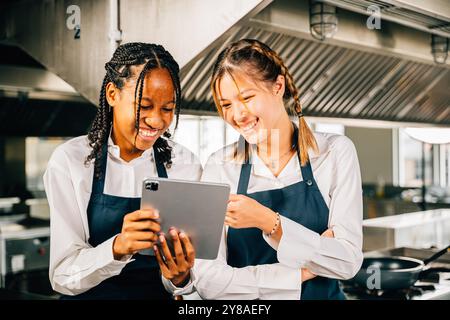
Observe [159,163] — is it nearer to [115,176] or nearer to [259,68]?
[115,176]

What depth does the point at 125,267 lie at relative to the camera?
1.58m

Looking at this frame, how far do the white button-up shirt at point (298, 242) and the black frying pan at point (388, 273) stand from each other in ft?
1.48

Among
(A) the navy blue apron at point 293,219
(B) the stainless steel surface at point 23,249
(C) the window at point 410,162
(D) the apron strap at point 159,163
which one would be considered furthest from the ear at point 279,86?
(B) the stainless steel surface at point 23,249

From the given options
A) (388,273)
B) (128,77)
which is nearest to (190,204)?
(128,77)

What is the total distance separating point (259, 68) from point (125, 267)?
2.14 ft

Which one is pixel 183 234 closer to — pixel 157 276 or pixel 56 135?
pixel 157 276

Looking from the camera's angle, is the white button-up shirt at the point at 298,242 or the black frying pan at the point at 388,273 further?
the black frying pan at the point at 388,273

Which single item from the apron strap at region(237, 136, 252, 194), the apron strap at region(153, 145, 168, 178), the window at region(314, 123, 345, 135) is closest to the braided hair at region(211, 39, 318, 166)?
the apron strap at region(237, 136, 252, 194)

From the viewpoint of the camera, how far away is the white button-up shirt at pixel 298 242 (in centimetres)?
149

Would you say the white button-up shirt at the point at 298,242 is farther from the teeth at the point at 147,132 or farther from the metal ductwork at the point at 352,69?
the metal ductwork at the point at 352,69

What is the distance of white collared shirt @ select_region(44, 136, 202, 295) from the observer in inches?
58.6

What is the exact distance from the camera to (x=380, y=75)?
2.54m
